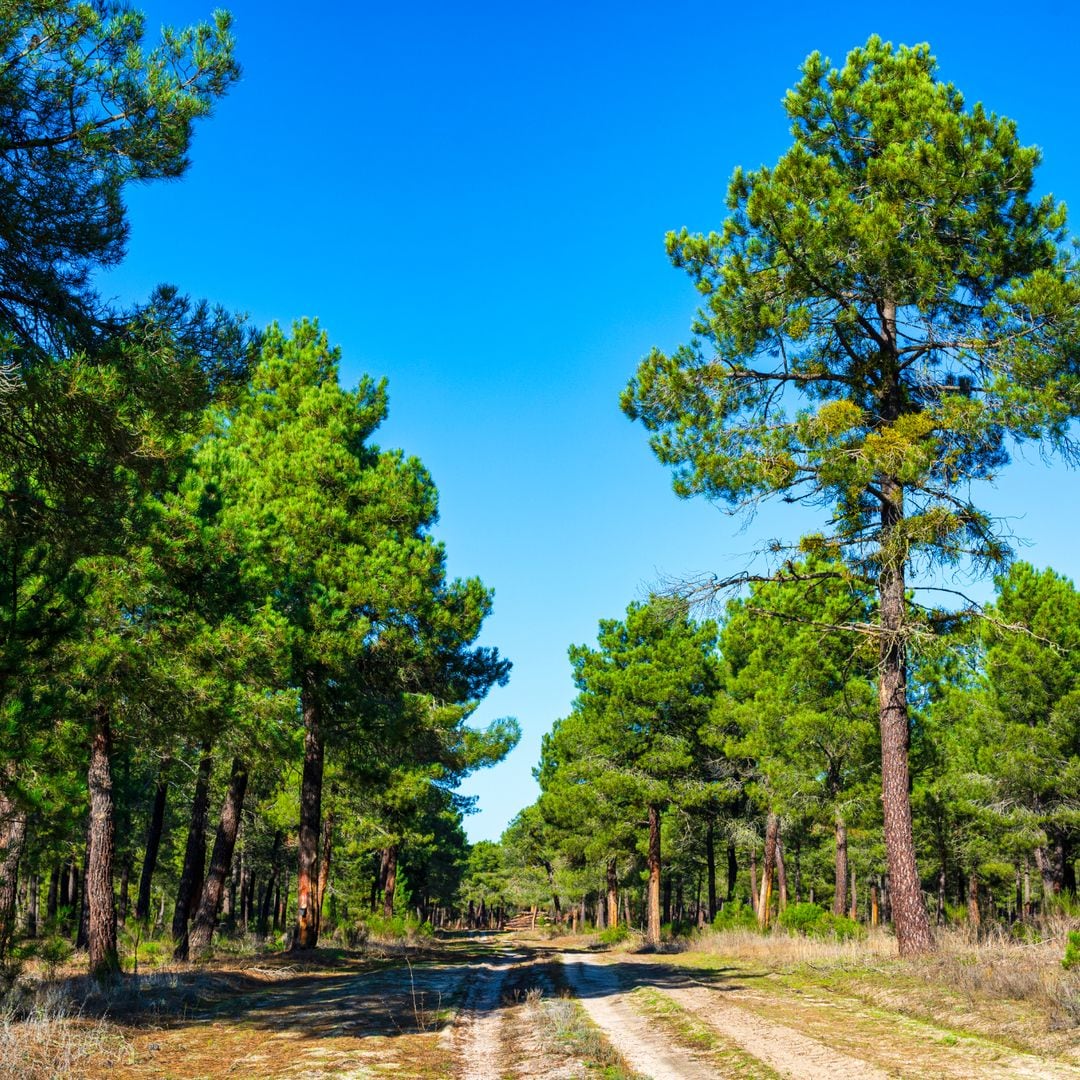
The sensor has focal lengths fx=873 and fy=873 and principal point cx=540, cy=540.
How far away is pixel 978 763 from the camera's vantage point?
3031 centimetres

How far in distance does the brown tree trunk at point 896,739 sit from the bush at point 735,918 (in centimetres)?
1502

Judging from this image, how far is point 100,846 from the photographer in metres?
13.0

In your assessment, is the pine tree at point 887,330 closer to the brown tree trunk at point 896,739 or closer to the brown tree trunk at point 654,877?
the brown tree trunk at point 896,739

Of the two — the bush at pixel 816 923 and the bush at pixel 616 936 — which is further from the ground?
the bush at pixel 816 923

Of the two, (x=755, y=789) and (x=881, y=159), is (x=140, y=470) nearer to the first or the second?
(x=881, y=159)

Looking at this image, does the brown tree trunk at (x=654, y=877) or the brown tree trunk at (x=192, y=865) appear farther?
the brown tree trunk at (x=654, y=877)

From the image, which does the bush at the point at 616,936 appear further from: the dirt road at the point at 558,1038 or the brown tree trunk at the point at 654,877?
the dirt road at the point at 558,1038

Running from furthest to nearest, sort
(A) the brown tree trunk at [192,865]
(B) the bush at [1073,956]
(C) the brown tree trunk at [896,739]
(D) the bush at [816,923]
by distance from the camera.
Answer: (D) the bush at [816,923] < (A) the brown tree trunk at [192,865] < (C) the brown tree trunk at [896,739] < (B) the bush at [1073,956]

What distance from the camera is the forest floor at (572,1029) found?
6.95 meters

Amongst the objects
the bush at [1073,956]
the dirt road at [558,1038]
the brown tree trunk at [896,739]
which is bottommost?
the dirt road at [558,1038]

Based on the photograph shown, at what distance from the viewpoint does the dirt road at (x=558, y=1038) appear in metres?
6.94

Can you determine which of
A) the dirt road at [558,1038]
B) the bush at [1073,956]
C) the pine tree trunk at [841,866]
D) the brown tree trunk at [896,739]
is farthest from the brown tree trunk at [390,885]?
the bush at [1073,956]

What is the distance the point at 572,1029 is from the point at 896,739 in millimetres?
7449

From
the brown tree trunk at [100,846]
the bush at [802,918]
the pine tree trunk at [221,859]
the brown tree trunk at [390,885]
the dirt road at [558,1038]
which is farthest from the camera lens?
the brown tree trunk at [390,885]
